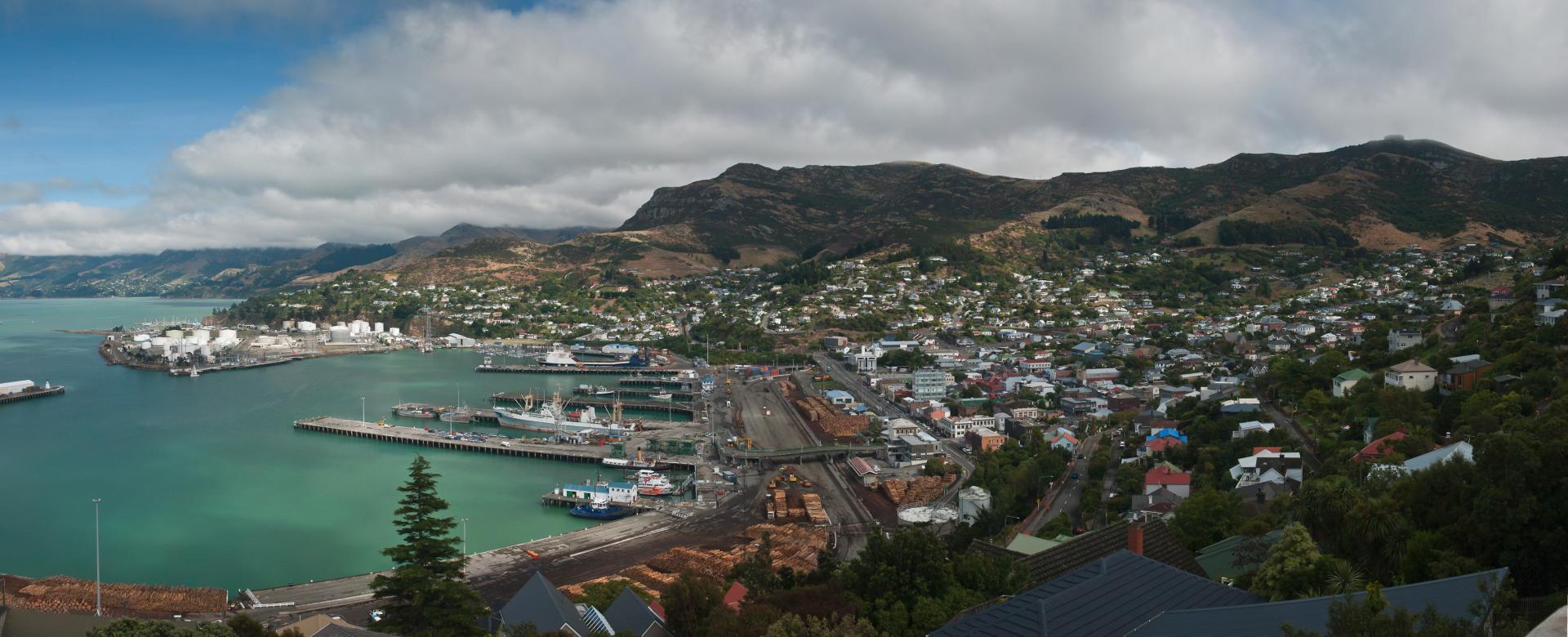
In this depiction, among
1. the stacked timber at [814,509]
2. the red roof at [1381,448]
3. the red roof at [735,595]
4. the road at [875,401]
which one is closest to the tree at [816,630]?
the red roof at [735,595]

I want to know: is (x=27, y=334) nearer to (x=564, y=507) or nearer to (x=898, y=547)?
(x=564, y=507)

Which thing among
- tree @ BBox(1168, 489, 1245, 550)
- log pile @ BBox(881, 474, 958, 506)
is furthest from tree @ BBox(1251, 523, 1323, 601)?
log pile @ BBox(881, 474, 958, 506)

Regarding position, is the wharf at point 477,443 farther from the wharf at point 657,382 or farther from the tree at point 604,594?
the wharf at point 657,382

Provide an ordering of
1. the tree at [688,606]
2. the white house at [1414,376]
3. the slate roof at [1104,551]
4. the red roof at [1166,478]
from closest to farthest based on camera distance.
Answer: the slate roof at [1104,551] < the tree at [688,606] < the red roof at [1166,478] < the white house at [1414,376]

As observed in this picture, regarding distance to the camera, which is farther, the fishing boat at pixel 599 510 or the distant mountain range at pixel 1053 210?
the distant mountain range at pixel 1053 210

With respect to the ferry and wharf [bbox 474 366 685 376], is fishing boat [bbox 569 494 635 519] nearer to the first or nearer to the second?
wharf [bbox 474 366 685 376]

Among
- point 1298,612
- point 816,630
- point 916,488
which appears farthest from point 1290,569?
point 916,488

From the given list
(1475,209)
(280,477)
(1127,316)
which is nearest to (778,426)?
(280,477)
